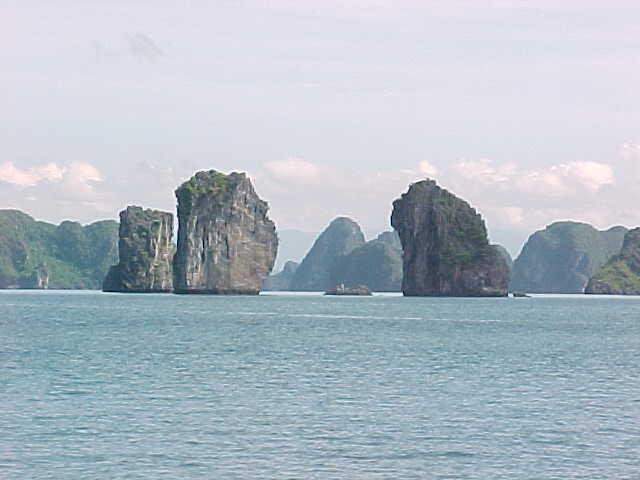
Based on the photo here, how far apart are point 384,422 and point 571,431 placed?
8.45 m

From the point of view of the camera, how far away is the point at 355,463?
139 ft

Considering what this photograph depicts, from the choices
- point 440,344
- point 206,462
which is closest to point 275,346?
point 440,344

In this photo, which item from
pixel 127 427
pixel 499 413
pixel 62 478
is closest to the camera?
pixel 62 478

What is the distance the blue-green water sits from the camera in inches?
1667

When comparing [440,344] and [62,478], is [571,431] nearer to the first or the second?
[62,478]

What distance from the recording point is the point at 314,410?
185ft

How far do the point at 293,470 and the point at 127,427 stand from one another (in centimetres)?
1197

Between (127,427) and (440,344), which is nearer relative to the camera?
(127,427)

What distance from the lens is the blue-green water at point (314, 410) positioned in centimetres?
4234

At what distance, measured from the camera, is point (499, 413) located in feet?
184

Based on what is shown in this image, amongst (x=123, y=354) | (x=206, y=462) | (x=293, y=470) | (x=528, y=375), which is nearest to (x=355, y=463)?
(x=293, y=470)

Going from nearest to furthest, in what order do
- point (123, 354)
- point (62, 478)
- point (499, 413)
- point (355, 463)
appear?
point (62, 478) < point (355, 463) < point (499, 413) < point (123, 354)

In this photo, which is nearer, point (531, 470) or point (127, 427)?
point (531, 470)

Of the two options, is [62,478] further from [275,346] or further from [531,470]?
[275,346]
